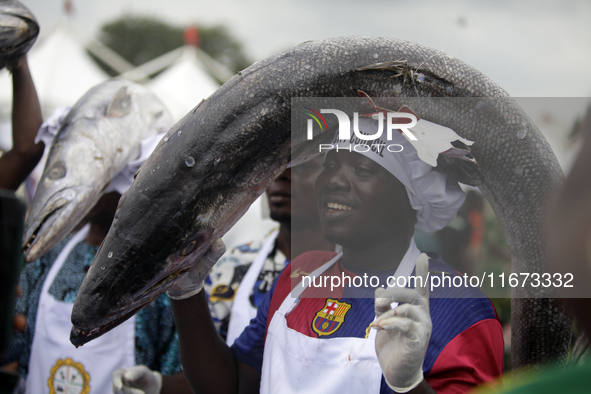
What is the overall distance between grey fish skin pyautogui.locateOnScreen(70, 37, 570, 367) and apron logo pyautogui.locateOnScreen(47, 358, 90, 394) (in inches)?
51.6

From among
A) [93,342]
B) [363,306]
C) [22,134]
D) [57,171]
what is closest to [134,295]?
[363,306]

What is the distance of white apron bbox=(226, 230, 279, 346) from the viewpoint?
2469 millimetres

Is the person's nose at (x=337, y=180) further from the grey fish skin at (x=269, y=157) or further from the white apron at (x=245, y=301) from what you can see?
the white apron at (x=245, y=301)

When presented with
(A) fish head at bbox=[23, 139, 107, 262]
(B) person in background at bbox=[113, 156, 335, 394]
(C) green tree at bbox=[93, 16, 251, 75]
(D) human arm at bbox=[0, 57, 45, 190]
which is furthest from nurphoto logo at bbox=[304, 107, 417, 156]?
(C) green tree at bbox=[93, 16, 251, 75]

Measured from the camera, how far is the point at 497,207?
4.75ft

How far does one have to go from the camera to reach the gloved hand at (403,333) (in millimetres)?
1169

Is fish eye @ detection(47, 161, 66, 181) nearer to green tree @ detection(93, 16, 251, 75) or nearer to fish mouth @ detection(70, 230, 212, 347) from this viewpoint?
fish mouth @ detection(70, 230, 212, 347)

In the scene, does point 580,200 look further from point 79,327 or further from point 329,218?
point 79,327

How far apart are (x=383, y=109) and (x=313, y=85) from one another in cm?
23

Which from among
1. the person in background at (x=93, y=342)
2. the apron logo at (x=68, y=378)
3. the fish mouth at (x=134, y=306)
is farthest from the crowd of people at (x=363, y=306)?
the apron logo at (x=68, y=378)

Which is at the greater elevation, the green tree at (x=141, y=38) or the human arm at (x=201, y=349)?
the green tree at (x=141, y=38)

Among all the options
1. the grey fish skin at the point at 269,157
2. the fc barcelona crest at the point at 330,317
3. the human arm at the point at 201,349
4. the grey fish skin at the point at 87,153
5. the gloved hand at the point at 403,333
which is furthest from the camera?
the grey fish skin at the point at 87,153

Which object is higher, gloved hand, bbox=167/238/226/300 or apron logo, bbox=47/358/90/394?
gloved hand, bbox=167/238/226/300

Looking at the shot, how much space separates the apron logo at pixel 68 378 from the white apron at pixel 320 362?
1.40 metres
